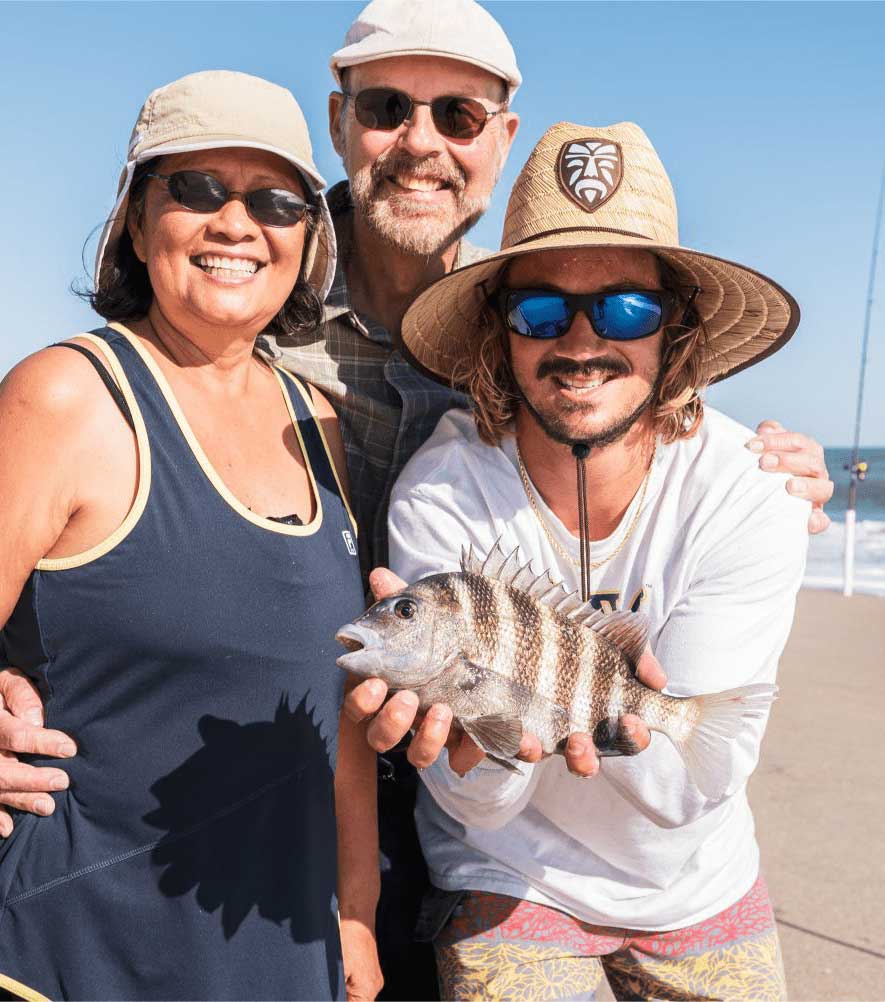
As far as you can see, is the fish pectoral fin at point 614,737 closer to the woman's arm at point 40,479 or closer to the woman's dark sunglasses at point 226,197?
the woman's arm at point 40,479

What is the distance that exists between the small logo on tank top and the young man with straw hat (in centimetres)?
15

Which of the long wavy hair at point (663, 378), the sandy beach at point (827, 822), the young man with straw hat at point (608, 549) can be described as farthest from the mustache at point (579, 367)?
the sandy beach at point (827, 822)

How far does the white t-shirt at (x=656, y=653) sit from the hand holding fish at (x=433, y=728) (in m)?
0.20

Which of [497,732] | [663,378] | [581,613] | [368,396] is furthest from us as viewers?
[368,396]

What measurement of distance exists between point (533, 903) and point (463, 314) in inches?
76.2

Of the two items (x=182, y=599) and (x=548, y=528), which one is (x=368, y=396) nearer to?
(x=548, y=528)

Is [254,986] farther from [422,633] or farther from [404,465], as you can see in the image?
[404,465]

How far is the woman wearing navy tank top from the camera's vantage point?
256 centimetres

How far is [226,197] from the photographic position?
295 cm

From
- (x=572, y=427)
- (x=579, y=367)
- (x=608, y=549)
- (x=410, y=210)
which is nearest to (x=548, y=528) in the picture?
(x=608, y=549)

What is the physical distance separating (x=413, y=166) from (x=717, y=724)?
2348 millimetres

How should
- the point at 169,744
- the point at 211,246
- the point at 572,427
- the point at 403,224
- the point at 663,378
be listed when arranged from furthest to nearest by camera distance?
the point at 403,224
the point at 663,378
the point at 572,427
the point at 211,246
the point at 169,744

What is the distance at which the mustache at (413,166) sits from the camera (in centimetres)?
396

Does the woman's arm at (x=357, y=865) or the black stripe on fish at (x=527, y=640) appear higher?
the black stripe on fish at (x=527, y=640)
